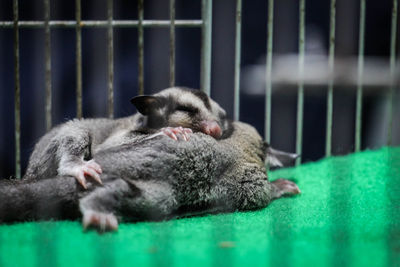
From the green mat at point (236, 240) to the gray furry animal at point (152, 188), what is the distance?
0.23 ft

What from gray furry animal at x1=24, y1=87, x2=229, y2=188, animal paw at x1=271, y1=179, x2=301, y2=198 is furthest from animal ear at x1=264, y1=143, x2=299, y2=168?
gray furry animal at x1=24, y1=87, x2=229, y2=188

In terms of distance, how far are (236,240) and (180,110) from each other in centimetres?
154

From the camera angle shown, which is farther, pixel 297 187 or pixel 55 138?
pixel 297 187

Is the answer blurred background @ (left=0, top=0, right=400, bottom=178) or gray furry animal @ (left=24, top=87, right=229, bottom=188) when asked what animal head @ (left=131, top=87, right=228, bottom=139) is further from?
blurred background @ (left=0, top=0, right=400, bottom=178)

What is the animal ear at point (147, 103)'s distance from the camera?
327cm

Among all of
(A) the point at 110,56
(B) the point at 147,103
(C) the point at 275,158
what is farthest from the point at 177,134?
(A) the point at 110,56

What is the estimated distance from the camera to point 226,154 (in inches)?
106

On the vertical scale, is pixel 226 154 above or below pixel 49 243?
above

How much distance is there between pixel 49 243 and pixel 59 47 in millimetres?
2786

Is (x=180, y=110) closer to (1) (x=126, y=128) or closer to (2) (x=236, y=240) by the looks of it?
(1) (x=126, y=128)

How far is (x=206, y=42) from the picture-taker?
3.77 meters

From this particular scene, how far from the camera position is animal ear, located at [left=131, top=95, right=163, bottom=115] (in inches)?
129

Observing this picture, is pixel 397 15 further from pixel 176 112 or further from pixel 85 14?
pixel 85 14

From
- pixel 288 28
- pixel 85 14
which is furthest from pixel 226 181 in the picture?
pixel 288 28
